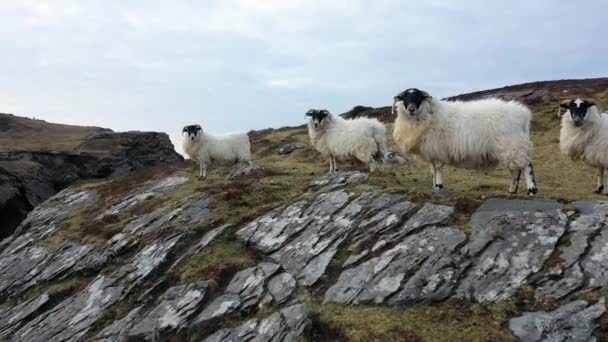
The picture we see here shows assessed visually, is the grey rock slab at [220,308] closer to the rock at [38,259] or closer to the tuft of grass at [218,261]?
the tuft of grass at [218,261]

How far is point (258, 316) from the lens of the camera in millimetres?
11352

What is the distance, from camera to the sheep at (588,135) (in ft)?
55.8

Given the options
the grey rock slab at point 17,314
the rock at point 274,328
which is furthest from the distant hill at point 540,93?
the rock at point 274,328

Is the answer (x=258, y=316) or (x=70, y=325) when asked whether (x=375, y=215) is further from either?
(x=70, y=325)

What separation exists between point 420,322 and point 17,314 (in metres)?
11.2

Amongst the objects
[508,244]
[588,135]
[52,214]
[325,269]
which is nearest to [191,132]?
[52,214]

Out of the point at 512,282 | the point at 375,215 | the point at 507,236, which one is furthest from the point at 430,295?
the point at 375,215

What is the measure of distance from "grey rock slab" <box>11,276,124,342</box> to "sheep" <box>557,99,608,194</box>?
48.8 feet

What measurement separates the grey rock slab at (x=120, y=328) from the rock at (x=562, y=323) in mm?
8249

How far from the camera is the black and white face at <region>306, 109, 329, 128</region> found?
21.1 meters

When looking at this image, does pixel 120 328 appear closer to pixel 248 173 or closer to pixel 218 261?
pixel 218 261

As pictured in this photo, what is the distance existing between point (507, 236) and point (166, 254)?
29.2ft

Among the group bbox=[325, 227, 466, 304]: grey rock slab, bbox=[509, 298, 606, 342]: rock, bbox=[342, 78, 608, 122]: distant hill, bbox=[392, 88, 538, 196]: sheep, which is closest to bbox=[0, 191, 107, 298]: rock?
bbox=[325, 227, 466, 304]: grey rock slab

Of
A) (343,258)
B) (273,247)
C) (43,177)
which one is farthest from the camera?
(43,177)
